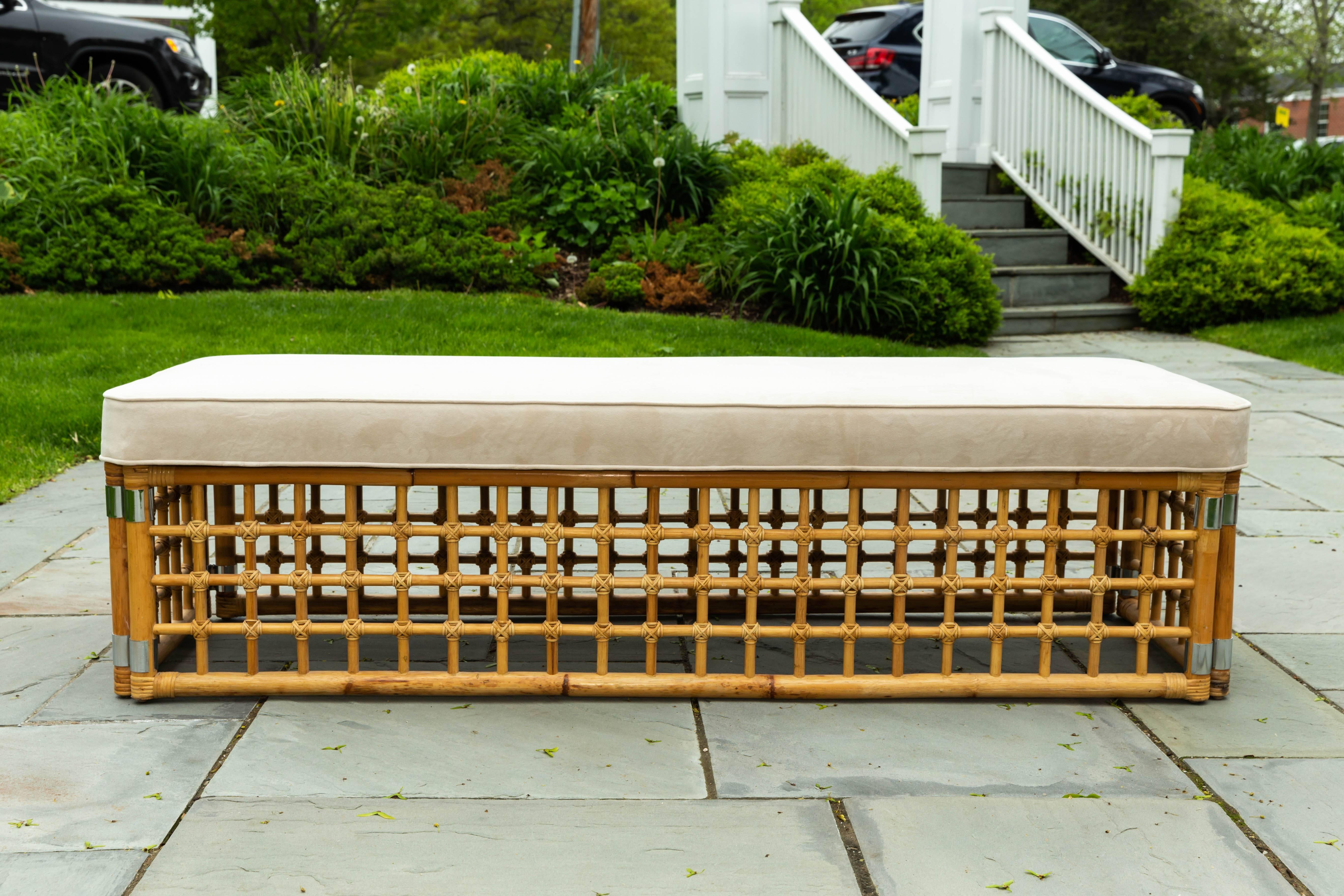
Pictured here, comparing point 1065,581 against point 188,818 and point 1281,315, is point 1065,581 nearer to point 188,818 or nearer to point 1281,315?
point 188,818

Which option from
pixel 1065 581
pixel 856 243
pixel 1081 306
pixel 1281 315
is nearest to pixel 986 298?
pixel 856 243

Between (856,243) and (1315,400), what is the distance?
272cm

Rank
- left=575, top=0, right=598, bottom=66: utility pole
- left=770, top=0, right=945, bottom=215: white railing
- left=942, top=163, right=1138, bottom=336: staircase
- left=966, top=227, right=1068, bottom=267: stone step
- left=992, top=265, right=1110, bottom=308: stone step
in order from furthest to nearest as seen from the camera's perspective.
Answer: left=575, top=0, right=598, bottom=66: utility pole
left=966, top=227, right=1068, bottom=267: stone step
left=992, top=265, right=1110, bottom=308: stone step
left=942, top=163, right=1138, bottom=336: staircase
left=770, top=0, right=945, bottom=215: white railing

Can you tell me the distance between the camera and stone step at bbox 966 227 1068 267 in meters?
9.48

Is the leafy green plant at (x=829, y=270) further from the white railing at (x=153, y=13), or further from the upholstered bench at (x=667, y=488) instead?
the white railing at (x=153, y=13)

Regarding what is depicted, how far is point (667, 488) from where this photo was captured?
2.57 m

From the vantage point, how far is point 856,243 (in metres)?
7.66

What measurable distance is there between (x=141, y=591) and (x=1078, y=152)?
27.8 feet

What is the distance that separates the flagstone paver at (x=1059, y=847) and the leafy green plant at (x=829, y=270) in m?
5.54

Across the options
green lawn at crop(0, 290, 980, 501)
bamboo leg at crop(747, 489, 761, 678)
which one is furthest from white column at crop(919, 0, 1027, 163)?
bamboo leg at crop(747, 489, 761, 678)

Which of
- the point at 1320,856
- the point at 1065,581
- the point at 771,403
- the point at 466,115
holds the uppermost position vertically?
the point at 466,115

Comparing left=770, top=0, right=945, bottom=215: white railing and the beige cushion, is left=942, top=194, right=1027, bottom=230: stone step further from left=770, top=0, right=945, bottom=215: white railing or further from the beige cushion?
the beige cushion

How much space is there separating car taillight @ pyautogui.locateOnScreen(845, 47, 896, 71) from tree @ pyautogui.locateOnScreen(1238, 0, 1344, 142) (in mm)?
11337

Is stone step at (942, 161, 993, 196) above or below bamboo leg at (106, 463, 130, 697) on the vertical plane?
above
